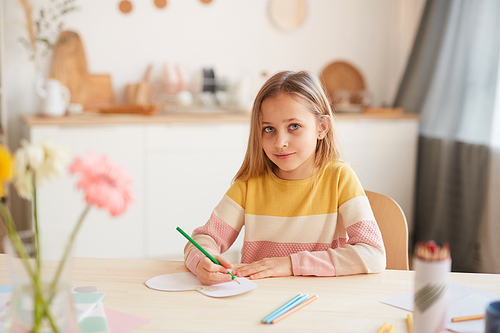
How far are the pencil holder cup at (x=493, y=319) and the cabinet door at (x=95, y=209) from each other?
6.47ft

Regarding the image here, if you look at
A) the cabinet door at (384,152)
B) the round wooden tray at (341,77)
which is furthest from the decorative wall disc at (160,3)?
the cabinet door at (384,152)

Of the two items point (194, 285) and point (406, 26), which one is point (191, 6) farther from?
point (194, 285)

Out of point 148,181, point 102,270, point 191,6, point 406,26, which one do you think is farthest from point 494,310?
point 406,26

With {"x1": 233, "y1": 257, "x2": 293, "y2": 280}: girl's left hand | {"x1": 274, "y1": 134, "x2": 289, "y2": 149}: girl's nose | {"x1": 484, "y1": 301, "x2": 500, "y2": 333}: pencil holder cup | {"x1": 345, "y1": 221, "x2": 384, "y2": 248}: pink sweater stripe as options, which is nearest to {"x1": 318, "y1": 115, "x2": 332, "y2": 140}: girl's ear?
{"x1": 274, "y1": 134, "x2": 289, "y2": 149}: girl's nose

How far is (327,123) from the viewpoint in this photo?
1.37m

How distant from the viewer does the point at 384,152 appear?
3008 millimetres

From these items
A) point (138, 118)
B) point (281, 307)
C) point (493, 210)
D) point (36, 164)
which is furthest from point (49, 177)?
point (493, 210)

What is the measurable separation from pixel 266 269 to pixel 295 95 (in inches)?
19.4

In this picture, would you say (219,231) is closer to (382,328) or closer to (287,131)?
(287,131)

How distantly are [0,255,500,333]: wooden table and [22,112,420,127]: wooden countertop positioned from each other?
57.2 inches

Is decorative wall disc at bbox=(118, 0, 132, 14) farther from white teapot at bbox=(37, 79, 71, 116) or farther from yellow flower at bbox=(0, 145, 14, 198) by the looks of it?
yellow flower at bbox=(0, 145, 14, 198)

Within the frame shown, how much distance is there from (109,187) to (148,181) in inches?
83.9

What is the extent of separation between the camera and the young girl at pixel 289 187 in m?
1.29

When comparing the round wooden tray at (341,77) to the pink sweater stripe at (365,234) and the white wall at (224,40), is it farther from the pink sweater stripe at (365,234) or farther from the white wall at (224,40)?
the pink sweater stripe at (365,234)
